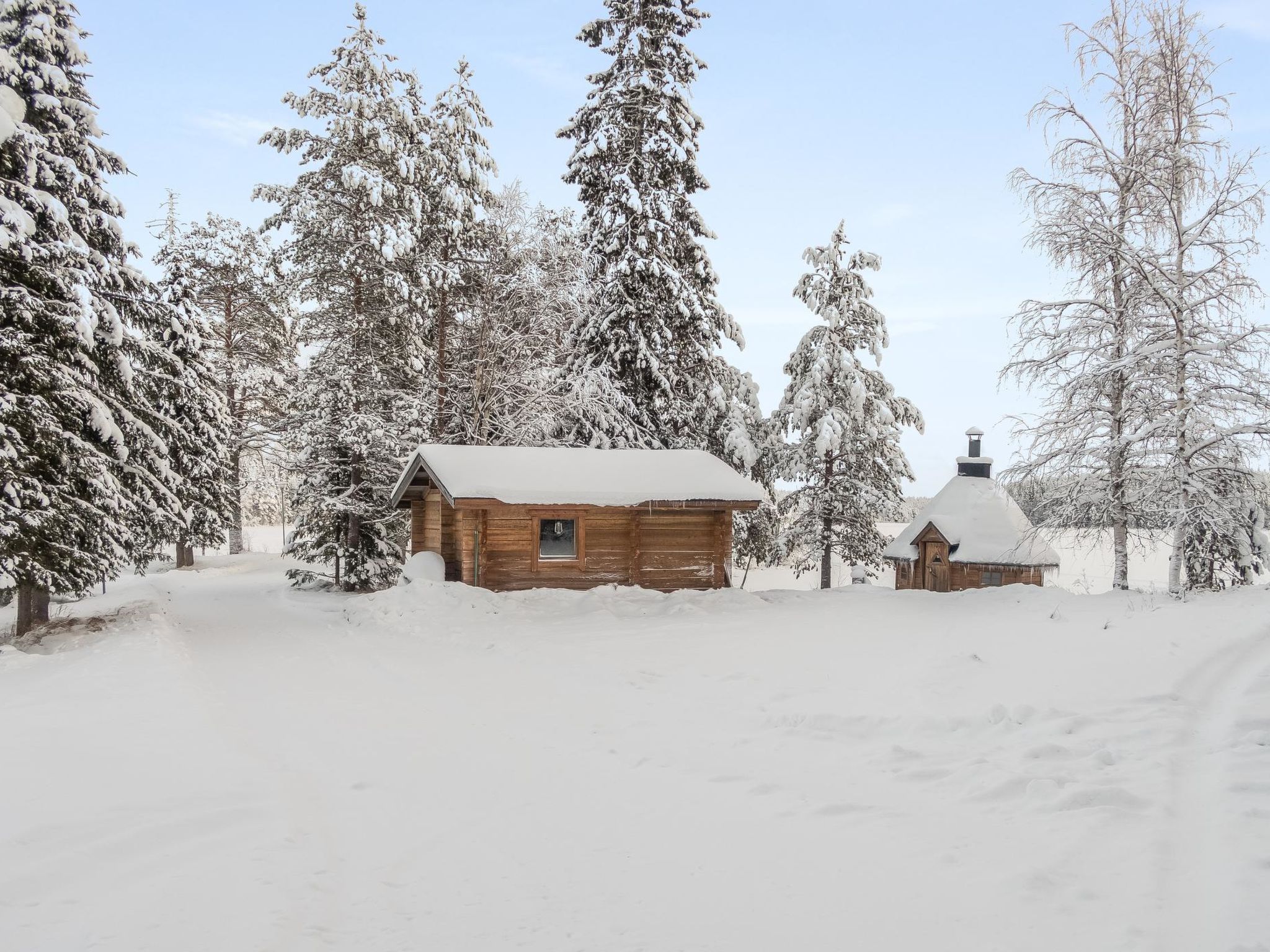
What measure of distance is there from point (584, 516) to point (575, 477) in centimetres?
99

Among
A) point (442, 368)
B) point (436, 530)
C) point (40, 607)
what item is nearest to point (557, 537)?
point (436, 530)

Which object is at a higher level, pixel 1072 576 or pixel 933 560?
pixel 933 560

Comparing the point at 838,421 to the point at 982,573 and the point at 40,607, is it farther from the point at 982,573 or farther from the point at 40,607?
the point at 40,607

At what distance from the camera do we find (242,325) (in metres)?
32.8

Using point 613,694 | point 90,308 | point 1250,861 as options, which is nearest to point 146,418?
point 90,308

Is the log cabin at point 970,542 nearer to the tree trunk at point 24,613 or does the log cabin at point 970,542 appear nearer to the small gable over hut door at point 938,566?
the small gable over hut door at point 938,566

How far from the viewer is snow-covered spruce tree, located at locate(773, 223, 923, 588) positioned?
25.0m

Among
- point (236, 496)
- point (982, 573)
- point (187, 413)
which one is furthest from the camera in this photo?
point (236, 496)

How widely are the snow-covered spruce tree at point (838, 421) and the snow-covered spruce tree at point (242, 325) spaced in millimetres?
19909

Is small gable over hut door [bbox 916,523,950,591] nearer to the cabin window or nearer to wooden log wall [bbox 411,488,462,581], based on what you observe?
the cabin window

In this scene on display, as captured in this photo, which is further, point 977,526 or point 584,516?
point 977,526

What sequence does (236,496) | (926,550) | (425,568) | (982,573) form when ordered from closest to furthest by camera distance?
(425,568)
(982,573)
(926,550)
(236,496)

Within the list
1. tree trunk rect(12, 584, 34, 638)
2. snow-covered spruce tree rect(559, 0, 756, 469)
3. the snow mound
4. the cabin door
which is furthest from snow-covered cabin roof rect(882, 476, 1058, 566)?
tree trunk rect(12, 584, 34, 638)

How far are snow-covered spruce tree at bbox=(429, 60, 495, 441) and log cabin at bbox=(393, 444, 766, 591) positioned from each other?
7258 mm
